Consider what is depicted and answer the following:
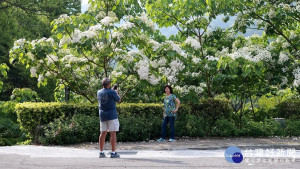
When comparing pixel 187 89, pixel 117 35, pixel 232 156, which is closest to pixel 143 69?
pixel 117 35

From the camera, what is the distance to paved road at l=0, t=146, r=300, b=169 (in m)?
7.93

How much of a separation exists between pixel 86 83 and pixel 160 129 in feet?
10.3

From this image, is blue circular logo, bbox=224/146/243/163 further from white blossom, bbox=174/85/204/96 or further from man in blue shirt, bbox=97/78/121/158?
white blossom, bbox=174/85/204/96

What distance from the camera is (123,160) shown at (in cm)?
864

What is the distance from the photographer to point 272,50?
1509cm

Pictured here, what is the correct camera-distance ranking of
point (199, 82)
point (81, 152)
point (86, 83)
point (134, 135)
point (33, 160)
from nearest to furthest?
1. point (33, 160)
2. point (81, 152)
3. point (134, 135)
4. point (86, 83)
5. point (199, 82)

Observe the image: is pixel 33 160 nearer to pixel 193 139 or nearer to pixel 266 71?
pixel 193 139

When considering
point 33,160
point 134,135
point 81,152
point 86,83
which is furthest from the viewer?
point 86,83

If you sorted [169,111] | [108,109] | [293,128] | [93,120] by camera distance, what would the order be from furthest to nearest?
[293,128]
[169,111]
[93,120]
[108,109]

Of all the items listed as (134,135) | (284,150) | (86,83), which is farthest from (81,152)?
(284,150)

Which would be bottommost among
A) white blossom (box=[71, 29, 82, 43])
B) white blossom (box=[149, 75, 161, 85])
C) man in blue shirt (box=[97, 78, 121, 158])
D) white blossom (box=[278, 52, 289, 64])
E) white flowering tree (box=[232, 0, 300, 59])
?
man in blue shirt (box=[97, 78, 121, 158])

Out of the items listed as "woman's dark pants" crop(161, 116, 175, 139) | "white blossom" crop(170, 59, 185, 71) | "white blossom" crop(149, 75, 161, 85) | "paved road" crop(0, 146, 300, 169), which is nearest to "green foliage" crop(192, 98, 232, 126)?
"white blossom" crop(170, 59, 185, 71)

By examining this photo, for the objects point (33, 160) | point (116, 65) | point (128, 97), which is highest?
point (116, 65)

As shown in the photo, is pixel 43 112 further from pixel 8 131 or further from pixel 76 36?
pixel 8 131
